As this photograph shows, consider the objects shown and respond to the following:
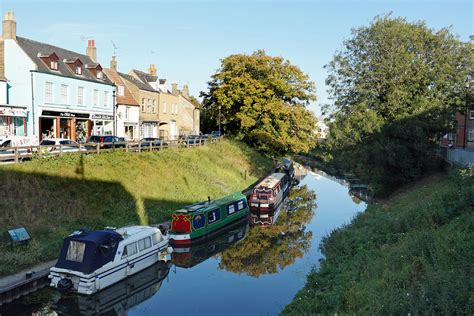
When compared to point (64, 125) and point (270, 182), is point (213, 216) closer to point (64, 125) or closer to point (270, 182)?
point (270, 182)

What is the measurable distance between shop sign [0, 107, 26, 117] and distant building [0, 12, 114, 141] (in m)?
0.23

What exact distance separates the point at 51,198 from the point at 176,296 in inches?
337

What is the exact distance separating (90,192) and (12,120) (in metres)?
13.6

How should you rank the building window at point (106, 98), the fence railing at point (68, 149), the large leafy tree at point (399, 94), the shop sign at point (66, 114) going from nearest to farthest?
the fence railing at point (68, 149)
the large leafy tree at point (399, 94)
the shop sign at point (66, 114)
the building window at point (106, 98)

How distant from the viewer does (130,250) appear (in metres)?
17.7

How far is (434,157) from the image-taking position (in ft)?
98.6

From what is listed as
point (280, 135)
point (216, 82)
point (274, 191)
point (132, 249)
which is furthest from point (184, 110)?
point (132, 249)

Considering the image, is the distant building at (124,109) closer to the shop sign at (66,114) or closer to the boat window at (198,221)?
the shop sign at (66,114)

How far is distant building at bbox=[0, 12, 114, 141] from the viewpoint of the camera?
32.1m

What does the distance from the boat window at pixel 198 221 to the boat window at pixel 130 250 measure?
5055 mm

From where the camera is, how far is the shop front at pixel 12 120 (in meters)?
29.5

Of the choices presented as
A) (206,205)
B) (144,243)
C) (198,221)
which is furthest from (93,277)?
(206,205)

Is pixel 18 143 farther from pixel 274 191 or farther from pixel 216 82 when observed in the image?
pixel 216 82

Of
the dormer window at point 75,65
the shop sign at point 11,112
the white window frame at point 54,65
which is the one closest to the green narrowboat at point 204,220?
the shop sign at point 11,112
